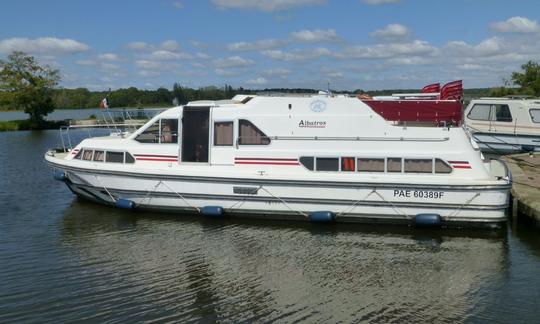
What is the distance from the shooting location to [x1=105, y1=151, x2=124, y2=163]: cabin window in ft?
47.0

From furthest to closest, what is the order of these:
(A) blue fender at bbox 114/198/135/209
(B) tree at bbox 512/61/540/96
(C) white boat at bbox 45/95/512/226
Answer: (B) tree at bbox 512/61/540/96, (A) blue fender at bbox 114/198/135/209, (C) white boat at bbox 45/95/512/226

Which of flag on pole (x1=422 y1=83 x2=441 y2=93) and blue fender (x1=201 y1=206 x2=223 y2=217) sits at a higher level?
flag on pole (x1=422 y1=83 x2=441 y2=93)

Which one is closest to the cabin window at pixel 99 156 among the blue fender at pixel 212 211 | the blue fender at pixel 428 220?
the blue fender at pixel 212 211

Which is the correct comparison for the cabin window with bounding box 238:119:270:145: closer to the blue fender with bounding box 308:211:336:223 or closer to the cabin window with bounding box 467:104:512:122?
the blue fender with bounding box 308:211:336:223

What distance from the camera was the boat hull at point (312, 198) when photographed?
1224 centimetres

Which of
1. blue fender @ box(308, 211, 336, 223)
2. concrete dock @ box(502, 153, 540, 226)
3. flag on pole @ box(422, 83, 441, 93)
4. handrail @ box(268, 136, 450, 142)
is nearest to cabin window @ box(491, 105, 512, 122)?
concrete dock @ box(502, 153, 540, 226)

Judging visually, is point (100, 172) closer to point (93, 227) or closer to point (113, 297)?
point (93, 227)

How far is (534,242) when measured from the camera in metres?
11.8

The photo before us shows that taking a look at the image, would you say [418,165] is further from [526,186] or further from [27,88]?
[27,88]

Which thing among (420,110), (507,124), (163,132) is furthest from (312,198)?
(507,124)

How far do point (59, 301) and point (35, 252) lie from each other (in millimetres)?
3072

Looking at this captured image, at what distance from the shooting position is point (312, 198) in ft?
42.5

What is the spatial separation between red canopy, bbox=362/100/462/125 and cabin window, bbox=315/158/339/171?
1997 mm

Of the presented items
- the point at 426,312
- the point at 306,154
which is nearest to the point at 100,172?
the point at 306,154
